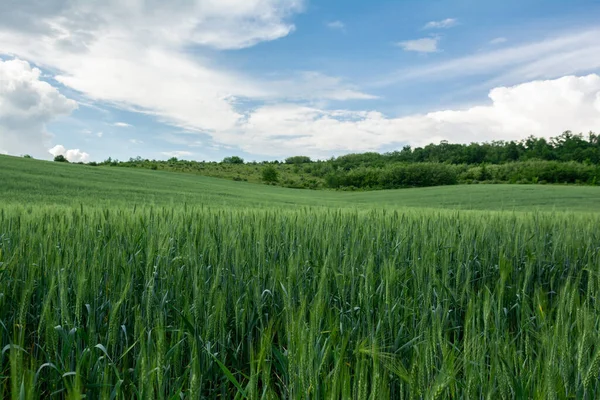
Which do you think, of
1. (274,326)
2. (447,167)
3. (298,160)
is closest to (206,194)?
(274,326)

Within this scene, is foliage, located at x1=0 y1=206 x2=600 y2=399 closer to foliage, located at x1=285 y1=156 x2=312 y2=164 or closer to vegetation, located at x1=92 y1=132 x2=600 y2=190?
vegetation, located at x1=92 y1=132 x2=600 y2=190

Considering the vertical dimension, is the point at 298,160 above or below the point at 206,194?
above

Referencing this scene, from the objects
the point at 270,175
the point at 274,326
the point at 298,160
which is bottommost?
the point at 274,326

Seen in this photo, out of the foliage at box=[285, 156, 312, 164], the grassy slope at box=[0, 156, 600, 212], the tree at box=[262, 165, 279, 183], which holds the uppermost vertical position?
the foliage at box=[285, 156, 312, 164]

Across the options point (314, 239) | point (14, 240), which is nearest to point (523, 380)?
point (314, 239)

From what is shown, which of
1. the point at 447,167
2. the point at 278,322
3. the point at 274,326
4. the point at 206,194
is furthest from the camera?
the point at 447,167

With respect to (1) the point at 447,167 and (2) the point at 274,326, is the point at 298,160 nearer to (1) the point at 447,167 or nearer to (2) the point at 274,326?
(1) the point at 447,167

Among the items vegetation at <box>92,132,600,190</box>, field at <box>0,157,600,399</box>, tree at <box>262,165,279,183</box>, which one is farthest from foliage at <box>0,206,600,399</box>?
tree at <box>262,165,279,183</box>

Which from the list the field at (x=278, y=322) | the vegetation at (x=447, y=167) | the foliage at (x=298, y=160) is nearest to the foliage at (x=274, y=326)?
the field at (x=278, y=322)

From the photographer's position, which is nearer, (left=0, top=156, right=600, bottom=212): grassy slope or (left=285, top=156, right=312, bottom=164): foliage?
(left=0, top=156, right=600, bottom=212): grassy slope

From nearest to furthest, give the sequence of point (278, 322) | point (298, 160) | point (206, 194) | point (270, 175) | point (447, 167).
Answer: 1. point (278, 322)
2. point (206, 194)
3. point (447, 167)
4. point (270, 175)
5. point (298, 160)

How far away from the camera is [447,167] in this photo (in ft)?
156

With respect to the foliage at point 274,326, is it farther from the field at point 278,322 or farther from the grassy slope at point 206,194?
the grassy slope at point 206,194

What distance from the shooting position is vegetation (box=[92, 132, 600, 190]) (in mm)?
42344
